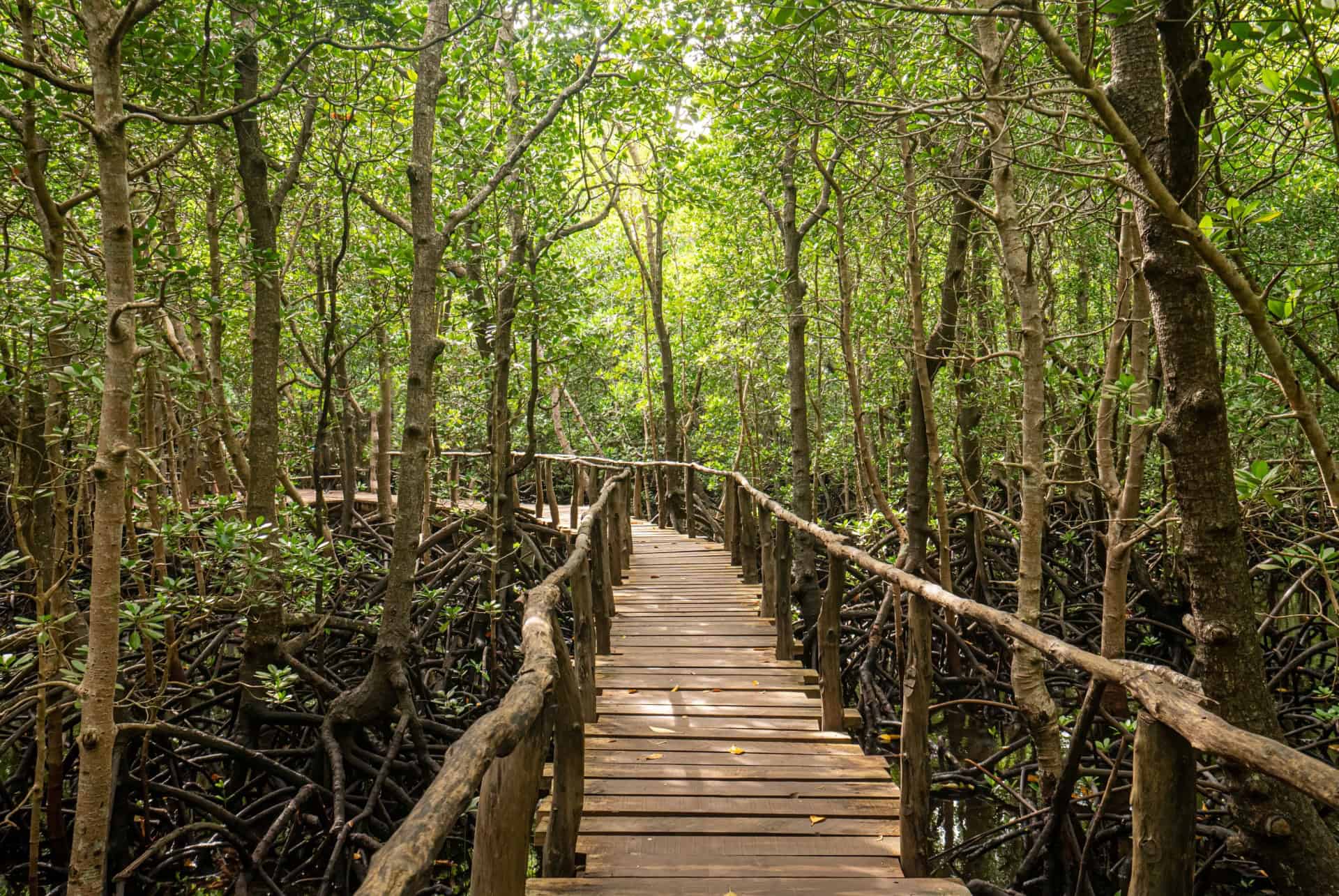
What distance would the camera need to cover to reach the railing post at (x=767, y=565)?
654 cm

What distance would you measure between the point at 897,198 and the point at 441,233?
473 cm

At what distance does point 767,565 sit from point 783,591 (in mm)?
915

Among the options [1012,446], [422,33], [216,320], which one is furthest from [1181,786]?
[1012,446]

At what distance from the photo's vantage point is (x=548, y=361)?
7332 mm

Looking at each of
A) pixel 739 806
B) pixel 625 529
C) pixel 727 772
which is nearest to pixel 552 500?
pixel 625 529

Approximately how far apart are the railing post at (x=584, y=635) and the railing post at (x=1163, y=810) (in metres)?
2.70

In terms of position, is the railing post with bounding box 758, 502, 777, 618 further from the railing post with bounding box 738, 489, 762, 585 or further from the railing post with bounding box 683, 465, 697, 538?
the railing post with bounding box 683, 465, 697, 538

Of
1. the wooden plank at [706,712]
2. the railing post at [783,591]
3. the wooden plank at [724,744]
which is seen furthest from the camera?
the railing post at [783,591]

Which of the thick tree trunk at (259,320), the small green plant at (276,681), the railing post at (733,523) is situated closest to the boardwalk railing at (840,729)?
the small green plant at (276,681)

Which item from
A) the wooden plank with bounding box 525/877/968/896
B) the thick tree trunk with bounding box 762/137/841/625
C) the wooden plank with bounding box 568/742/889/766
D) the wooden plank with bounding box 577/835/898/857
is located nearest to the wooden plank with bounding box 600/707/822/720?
the wooden plank with bounding box 568/742/889/766

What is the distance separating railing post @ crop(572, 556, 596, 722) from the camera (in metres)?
4.27

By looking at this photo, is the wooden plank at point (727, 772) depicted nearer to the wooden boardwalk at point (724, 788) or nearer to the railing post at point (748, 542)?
the wooden boardwalk at point (724, 788)

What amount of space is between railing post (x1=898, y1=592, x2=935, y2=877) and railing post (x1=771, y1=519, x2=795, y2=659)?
240cm

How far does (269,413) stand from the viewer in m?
5.17
